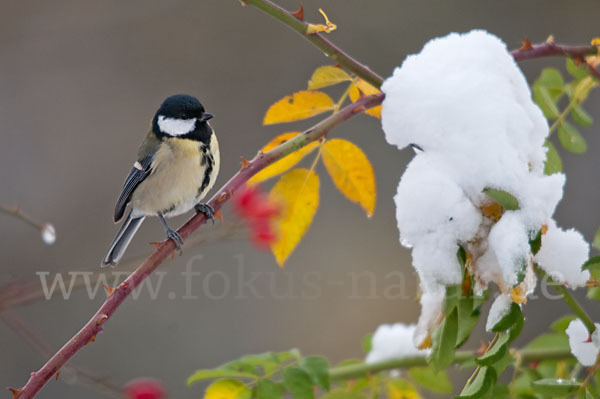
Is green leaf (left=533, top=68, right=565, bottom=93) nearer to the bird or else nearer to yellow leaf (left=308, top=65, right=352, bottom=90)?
yellow leaf (left=308, top=65, right=352, bottom=90)

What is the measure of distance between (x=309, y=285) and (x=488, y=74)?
7.55 ft

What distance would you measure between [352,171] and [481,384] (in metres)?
0.35

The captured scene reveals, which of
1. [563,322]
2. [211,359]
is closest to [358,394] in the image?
[563,322]

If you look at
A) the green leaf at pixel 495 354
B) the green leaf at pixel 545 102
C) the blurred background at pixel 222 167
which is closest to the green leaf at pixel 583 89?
the green leaf at pixel 545 102

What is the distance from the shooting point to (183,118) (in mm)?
1629

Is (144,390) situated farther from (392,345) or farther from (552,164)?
(552,164)

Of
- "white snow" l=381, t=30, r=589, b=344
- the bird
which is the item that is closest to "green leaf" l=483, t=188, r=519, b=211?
"white snow" l=381, t=30, r=589, b=344

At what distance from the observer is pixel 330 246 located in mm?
2998

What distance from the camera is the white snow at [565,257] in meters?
0.68

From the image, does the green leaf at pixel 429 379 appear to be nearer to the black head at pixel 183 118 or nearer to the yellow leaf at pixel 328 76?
the yellow leaf at pixel 328 76

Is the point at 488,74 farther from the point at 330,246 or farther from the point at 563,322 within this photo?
the point at 330,246

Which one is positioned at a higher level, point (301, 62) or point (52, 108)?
point (52, 108)

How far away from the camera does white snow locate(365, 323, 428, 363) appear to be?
3.57ft

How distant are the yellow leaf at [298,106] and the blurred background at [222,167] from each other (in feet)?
5.68
